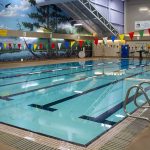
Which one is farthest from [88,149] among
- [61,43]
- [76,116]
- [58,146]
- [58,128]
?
[61,43]

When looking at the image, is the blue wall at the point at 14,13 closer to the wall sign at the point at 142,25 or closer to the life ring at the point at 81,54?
the life ring at the point at 81,54

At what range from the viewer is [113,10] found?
20.0 metres

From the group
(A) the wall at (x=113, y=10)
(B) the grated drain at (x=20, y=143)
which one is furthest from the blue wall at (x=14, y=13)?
(B) the grated drain at (x=20, y=143)

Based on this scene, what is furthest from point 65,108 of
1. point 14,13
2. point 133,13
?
point 133,13

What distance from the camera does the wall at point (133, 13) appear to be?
21.7 metres

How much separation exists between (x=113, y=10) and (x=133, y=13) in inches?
124

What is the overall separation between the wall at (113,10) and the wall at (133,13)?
2.28 feet

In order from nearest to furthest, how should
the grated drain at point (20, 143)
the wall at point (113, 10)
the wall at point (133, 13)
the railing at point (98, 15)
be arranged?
the grated drain at point (20, 143), the railing at point (98, 15), the wall at point (113, 10), the wall at point (133, 13)

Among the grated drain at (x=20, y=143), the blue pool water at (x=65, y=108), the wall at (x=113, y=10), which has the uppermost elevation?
the wall at (x=113, y=10)

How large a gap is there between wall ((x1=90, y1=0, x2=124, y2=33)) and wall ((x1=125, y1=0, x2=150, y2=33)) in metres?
0.70

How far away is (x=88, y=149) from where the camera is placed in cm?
282

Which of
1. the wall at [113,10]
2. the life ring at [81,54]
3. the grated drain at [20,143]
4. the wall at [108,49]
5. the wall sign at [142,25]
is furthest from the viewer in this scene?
the wall at [108,49]

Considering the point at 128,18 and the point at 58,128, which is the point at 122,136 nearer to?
the point at 58,128

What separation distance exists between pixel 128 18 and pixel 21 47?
10.8 metres
